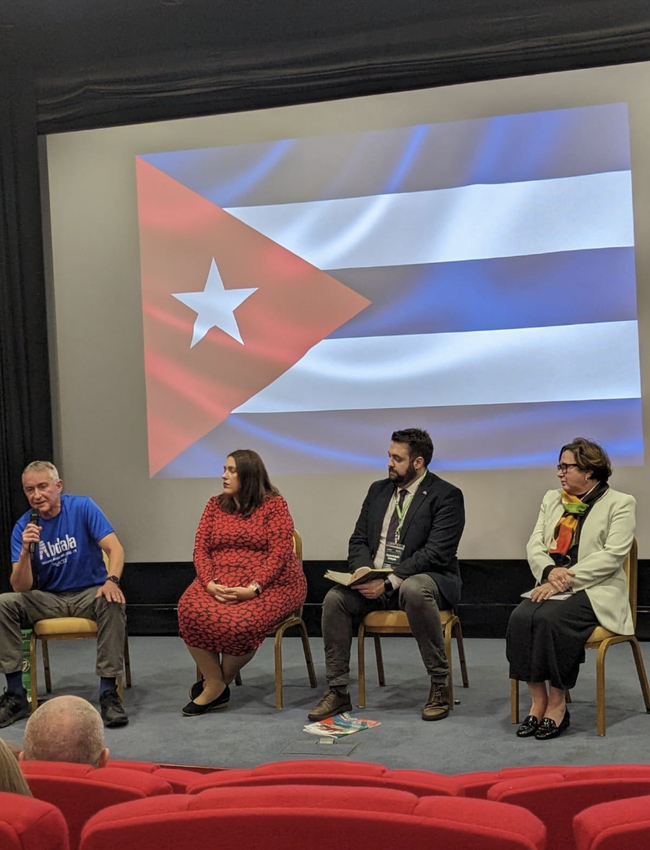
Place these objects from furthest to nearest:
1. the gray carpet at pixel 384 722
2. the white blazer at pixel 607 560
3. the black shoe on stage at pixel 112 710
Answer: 1. the black shoe on stage at pixel 112 710
2. the white blazer at pixel 607 560
3. the gray carpet at pixel 384 722

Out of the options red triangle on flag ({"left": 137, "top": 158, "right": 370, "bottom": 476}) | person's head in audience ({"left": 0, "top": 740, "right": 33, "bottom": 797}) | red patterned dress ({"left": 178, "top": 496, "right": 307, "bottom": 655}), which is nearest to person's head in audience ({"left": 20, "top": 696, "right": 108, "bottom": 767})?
person's head in audience ({"left": 0, "top": 740, "right": 33, "bottom": 797})

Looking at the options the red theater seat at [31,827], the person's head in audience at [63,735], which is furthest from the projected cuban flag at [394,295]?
the red theater seat at [31,827]

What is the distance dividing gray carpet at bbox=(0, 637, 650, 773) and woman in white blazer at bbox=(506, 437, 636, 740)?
0.19 meters

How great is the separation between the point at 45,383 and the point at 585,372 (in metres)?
3.02

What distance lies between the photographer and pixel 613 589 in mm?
3512

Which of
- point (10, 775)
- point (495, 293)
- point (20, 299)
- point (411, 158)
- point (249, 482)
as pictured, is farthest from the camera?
point (20, 299)

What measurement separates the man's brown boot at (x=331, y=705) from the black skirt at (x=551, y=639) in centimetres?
68

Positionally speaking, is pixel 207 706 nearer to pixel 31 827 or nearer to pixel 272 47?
pixel 31 827

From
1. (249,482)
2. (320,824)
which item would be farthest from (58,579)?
(320,824)

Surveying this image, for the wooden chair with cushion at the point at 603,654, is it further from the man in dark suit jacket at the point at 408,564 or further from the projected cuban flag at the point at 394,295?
the projected cuban flag at the point at 394,295

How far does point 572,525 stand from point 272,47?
10.3ft

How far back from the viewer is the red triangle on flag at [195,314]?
5.29m

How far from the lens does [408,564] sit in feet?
12.7

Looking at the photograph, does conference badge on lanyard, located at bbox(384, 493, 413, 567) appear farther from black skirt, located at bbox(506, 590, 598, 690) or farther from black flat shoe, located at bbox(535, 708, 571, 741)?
black flat shoe, located at bbox(535, 708, 571, 741)
